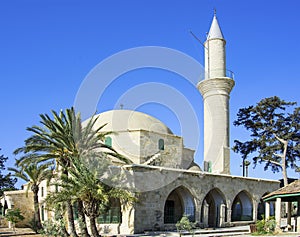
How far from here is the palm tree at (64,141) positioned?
59.1 feet

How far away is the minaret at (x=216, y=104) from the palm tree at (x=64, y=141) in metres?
13.2

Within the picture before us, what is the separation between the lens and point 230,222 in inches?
1025

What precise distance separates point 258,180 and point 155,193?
11.3 m

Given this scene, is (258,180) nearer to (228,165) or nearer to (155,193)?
(228,165)

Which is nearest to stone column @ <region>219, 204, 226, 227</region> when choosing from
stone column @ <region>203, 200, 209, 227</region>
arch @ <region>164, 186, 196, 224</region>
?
stone column @ <region>203, 200, 209, 227</region>

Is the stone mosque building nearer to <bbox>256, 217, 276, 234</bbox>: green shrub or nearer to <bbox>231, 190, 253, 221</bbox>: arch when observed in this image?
<bbox>231, 190, 253, 221</bbox>: arch

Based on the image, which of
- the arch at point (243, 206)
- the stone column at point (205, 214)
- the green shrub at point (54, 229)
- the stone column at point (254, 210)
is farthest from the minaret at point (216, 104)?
the green shrub at point (54, 229)

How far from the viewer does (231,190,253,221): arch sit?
28000 mm

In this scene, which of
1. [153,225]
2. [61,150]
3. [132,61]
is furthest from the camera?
[132,61]

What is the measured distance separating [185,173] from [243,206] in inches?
313

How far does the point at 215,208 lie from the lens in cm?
2584

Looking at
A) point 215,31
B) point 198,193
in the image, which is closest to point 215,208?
point 198,193

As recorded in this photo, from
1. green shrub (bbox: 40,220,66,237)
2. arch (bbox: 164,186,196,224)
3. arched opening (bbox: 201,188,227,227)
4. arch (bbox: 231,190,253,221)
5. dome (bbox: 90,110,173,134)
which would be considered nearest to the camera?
green shrub (bbox: 40,220,66,237)

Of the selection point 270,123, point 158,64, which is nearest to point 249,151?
point 270,123
